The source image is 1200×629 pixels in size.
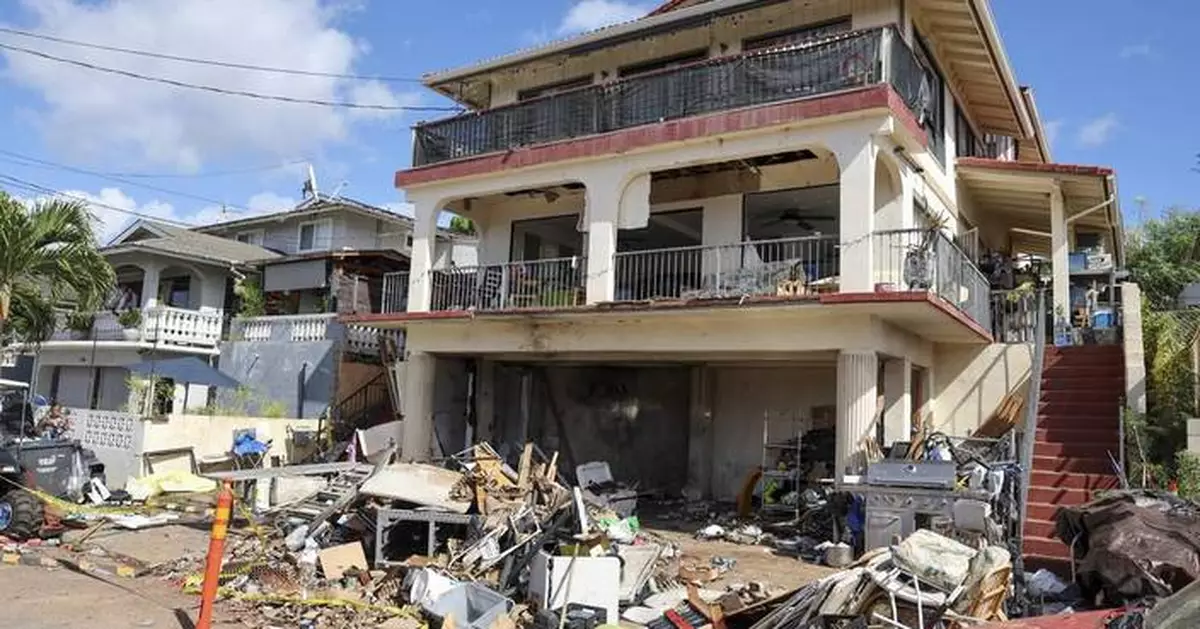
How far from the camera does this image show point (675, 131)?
1338cm

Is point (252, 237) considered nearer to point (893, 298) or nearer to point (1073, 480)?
point (893, 298)

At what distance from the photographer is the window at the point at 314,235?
95.6 ft

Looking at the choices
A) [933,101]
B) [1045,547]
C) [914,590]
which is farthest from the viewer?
[933,101]

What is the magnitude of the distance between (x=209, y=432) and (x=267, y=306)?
9.46m

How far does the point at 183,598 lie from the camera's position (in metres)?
8.84

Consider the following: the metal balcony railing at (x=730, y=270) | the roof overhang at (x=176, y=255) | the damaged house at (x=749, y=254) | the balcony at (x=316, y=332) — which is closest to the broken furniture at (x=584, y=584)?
the damaged house at (x=749, y=254)

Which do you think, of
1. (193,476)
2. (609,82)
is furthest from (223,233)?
(609,82)

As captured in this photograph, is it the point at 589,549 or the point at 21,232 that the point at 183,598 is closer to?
the point at 589,549

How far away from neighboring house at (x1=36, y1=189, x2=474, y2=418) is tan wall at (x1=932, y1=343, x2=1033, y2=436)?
12.5 meters

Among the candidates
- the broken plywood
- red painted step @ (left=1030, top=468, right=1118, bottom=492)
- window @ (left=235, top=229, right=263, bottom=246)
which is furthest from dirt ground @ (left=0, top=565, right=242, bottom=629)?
window @ (left=235, top=229, right=263, bottom=246)

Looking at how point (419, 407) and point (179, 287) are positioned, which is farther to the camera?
point (179, 287)

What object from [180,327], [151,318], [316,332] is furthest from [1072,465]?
[151,318]

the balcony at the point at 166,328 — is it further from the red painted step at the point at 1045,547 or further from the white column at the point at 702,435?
the red painted step at the point at 1045,547

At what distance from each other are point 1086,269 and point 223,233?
28727mm
